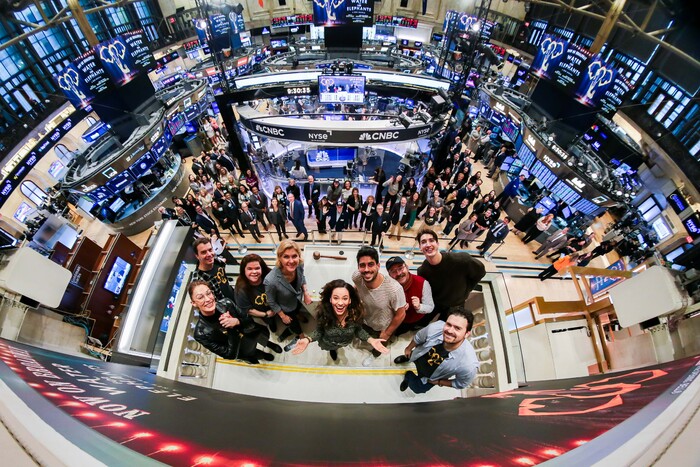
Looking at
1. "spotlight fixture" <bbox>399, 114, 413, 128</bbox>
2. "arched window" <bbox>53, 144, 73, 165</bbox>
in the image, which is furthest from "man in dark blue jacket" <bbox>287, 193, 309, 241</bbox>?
"arched window" <bbox>53, 144, 73, 165</bbox>

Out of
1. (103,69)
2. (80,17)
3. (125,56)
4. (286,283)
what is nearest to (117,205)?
(103,69)

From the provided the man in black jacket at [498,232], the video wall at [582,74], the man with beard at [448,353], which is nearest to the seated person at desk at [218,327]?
the man with beard at [448,353]

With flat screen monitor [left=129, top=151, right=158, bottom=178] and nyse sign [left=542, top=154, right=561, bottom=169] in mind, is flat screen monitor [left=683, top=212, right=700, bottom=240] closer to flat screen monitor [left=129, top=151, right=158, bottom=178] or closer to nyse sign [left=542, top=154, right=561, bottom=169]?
nyse sign [left=542, top=154, right=561, bottom=169]

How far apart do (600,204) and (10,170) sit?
2104 centimetres

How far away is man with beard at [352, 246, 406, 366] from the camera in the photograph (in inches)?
105

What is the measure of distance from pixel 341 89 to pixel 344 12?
5.46m

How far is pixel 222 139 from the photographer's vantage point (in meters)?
14.0

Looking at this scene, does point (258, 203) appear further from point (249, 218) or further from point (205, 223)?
point (205, 223)

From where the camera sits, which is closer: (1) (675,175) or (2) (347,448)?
(2) (347,448)

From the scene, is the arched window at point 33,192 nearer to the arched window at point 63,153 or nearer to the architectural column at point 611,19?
the arched window at point 63,153

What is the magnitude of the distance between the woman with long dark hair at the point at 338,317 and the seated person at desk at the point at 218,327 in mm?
718

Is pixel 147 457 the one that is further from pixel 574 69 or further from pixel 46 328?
pixel 574 69

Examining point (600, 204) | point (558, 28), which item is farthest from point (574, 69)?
point (558, 28)

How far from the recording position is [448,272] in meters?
3.20
